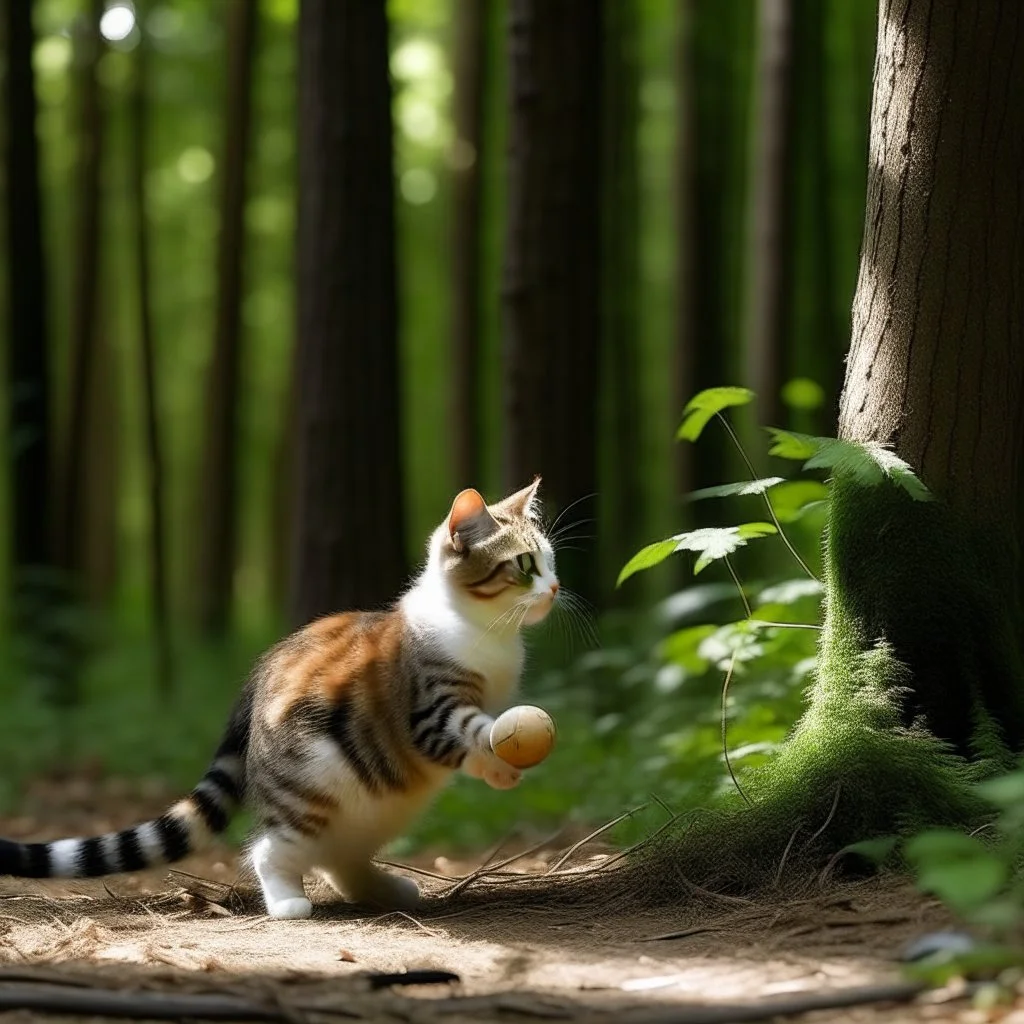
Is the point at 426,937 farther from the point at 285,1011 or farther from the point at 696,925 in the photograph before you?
the point at 285,1011

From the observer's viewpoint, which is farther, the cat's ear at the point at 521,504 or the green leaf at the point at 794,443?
the cat's ear at the point at 521,504

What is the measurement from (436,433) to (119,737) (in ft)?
42.1

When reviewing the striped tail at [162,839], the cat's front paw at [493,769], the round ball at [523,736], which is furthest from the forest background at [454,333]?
the striped tail at [162,839]

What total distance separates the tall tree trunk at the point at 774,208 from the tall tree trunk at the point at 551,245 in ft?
7.07

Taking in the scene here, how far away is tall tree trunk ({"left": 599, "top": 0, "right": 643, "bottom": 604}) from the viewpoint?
1323cm

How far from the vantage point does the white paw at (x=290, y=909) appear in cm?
471

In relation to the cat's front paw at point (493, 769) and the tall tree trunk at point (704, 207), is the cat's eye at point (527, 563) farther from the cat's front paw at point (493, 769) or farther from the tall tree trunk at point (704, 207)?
the tall tree trunk at point (704, 207)

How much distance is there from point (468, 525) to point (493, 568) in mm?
186

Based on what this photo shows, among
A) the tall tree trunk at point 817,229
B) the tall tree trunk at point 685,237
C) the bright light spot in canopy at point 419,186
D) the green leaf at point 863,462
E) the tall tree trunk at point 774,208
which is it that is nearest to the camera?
the green leaf at point 863,462

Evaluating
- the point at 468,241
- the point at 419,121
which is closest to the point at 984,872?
the point at 468,241

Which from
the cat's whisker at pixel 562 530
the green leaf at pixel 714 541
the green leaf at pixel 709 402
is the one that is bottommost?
the cat's whisker at pixel 562 530

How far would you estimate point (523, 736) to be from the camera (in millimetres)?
4293

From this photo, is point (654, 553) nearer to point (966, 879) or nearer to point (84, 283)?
point (966, 879)

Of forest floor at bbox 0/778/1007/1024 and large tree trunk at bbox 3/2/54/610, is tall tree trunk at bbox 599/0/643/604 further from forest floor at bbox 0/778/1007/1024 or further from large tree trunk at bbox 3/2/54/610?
forest floor at bbox 0/778/1007/1024
